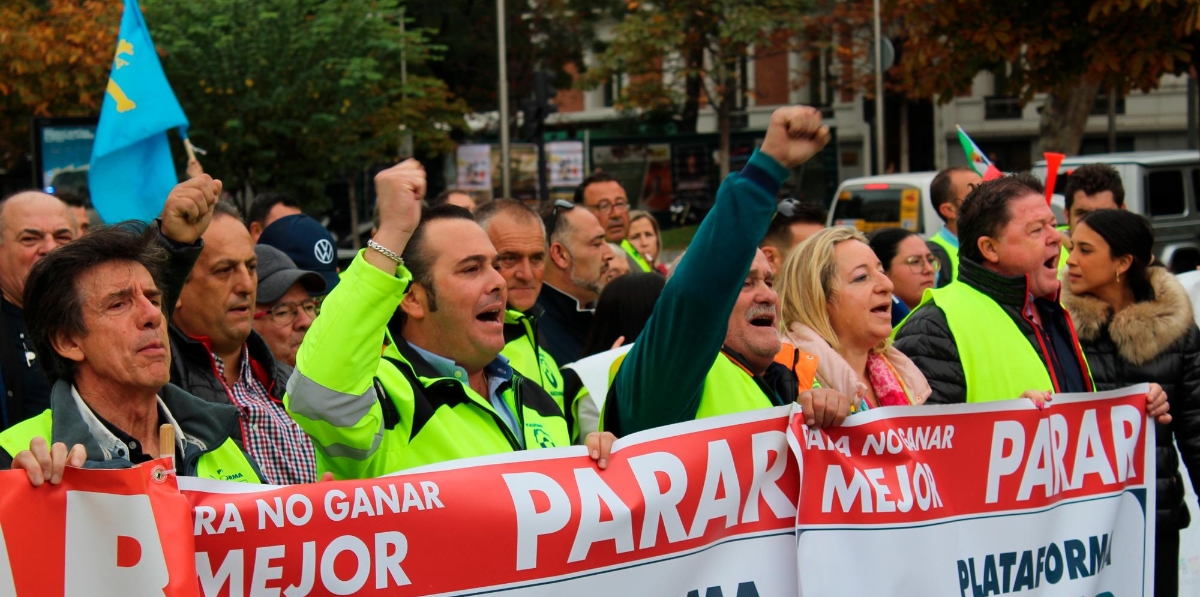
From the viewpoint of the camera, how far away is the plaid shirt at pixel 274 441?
3.68 m

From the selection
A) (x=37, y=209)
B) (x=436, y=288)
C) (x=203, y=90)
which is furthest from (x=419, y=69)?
(x=436, y=288)

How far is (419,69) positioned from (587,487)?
31513 mm

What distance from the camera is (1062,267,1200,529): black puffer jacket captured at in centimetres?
446

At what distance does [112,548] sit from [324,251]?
339 centimetres

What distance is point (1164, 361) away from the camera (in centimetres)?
457

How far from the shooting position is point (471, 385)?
136 inches

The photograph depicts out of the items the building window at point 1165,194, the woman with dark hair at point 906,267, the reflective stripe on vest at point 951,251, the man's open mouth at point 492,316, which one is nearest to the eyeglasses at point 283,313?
the man's open mouth at point 492,316

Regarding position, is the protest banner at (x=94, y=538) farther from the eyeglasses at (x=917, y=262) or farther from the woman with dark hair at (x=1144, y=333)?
the eyeglasses at (x=917, y=262)

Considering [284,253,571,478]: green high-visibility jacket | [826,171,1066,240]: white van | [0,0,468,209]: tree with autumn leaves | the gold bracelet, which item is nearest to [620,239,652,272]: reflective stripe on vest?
[284,253,571,478]: green high-visibility jacket

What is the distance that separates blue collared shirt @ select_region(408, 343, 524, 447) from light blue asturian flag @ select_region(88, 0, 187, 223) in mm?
3984

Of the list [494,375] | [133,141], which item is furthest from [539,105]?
[494,375]

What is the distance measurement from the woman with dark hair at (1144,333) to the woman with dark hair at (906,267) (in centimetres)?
121

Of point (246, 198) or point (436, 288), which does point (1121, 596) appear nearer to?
point (436, 288)

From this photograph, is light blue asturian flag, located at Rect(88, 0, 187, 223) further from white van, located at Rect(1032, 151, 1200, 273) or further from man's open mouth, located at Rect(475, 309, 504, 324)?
white van, located at Rect(1032, 151, 1200, 273)
